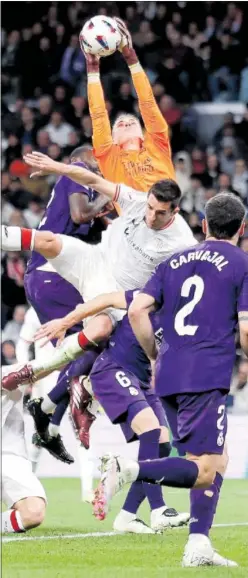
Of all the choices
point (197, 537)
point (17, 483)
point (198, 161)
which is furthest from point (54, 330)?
point (198, 161)

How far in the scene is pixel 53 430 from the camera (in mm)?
9242

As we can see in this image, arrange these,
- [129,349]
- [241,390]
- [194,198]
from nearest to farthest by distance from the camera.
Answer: [129,349]
[241,390]
[194,198]

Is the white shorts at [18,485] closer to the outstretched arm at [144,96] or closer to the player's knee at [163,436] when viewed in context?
the player's knee at [163,436]

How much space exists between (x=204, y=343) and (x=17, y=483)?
1.77 meters

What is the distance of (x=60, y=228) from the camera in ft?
32.1

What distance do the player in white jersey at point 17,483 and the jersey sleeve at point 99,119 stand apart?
253 cm

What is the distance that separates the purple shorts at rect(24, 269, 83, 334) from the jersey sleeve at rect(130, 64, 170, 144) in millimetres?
1261

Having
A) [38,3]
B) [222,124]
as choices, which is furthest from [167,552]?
[38,3]

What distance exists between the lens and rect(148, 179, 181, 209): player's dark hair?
7.80 m

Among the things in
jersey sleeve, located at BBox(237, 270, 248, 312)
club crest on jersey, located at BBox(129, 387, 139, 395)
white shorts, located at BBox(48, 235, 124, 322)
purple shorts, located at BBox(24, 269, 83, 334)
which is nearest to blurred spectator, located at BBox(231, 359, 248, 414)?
purple shorts, located at BBox(24, 269, 83, 334)

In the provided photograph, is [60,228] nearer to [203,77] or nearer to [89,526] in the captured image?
[89,526]

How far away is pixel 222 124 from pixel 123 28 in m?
9.48

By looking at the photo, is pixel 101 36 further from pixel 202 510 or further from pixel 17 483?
pixel 202 510

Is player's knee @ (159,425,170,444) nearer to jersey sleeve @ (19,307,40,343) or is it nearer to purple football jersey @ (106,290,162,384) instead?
purple football jersey @ (106,290,162,384)
